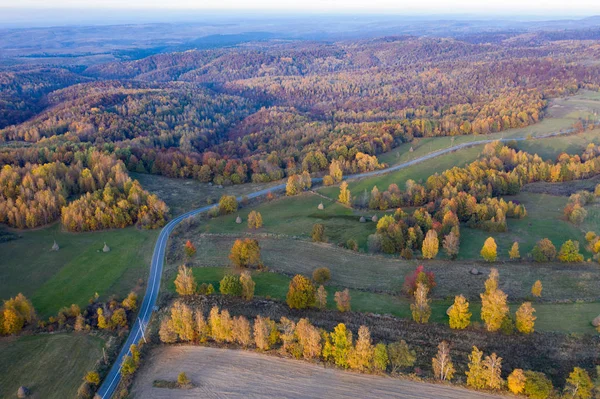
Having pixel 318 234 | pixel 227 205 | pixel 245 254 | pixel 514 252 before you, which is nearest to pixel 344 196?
pixel 318 234

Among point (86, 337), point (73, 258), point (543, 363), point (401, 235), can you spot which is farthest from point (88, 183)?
point (543, 363)

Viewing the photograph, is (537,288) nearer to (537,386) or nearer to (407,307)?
(407,307)

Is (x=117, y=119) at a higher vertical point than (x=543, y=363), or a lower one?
higher

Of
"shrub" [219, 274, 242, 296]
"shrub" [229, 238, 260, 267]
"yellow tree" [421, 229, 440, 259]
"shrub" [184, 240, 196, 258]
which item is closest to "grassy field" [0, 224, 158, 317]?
"shrub" [184, 240, 196, 258]

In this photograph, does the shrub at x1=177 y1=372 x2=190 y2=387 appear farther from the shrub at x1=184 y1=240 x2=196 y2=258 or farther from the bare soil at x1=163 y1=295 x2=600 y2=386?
the shrub at x1=184 y1=240 x2=196 y2=258

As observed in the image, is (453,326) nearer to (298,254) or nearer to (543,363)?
(543,363)

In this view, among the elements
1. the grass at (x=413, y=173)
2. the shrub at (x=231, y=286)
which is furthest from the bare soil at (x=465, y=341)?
the grass at (x=413, y=173)
